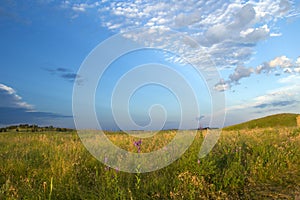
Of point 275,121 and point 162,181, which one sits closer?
point 162,181

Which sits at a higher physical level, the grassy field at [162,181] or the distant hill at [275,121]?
the distant hill at [275,121]

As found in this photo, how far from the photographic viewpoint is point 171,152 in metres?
6.88

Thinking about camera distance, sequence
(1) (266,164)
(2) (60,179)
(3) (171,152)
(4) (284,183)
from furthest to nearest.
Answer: (3) (171,152), (1) (266,164), (4) (284,183), (2) (60,179)

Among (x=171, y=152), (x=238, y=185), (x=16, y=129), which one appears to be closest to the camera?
(x=238, y=185)

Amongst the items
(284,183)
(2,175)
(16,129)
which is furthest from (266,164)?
(16,129)

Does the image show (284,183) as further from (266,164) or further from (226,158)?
(226,158)

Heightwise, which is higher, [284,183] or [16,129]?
[16,129]

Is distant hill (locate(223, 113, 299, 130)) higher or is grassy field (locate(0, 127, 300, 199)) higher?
distant hill (locate(223, 113, 299, 130))

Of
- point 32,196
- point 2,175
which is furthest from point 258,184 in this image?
point 2,175

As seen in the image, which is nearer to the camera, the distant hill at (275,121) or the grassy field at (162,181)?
the grassy field at (162,181)

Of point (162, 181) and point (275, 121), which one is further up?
point (275, 121)

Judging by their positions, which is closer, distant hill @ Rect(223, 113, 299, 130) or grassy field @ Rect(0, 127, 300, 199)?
grassy field @ Rect(0, 127, 300, 199)

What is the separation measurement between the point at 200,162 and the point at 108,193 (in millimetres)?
1910

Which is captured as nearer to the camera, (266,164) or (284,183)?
A: (284,183)
